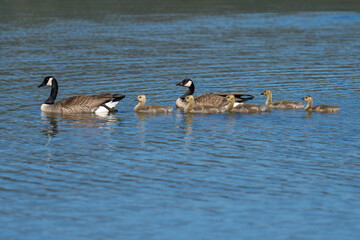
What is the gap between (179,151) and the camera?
1725 centimetres

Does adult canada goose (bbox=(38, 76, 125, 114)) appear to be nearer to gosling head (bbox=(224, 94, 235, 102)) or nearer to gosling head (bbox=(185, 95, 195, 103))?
gosling head (bbox=(185, 95, 195, 103))

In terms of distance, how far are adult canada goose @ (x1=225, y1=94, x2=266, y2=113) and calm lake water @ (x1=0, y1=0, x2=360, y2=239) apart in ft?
1.54

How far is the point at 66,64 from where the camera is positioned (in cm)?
3641

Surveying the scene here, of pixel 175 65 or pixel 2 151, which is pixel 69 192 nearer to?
pixel 2 151

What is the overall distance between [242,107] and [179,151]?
236 inches

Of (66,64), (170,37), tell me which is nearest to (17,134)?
(66,64)

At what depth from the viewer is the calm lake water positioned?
473 inches

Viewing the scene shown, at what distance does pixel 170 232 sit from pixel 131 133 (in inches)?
331

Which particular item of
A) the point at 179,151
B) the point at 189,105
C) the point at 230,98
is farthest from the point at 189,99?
the point at 179,151

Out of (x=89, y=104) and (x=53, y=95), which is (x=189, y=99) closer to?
(x=89, y=104)

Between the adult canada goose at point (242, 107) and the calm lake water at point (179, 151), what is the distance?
0.47 metres

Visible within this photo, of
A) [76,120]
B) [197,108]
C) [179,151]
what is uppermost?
[197,108]

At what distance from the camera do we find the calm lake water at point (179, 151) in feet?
39.4

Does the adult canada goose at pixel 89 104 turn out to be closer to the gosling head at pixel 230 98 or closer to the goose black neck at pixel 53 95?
the goose black neck at pixel 53 95
